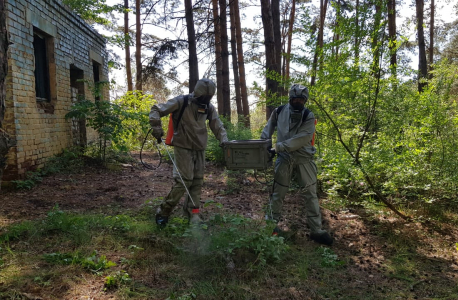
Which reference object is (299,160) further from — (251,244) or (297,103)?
(251,244)

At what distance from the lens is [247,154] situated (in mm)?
4039

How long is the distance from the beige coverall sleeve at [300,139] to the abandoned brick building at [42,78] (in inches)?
197

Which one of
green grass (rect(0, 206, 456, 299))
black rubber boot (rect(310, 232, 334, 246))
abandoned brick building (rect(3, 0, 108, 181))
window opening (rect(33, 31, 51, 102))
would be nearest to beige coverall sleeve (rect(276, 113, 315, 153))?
green grass (rect(0, 206, 456, 299))

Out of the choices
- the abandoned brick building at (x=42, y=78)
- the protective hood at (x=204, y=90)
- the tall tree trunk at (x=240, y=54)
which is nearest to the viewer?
the protective hood at (x=204, y=90)

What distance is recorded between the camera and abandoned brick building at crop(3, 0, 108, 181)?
21.0 feet

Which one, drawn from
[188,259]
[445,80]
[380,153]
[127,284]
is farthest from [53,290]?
[445,80]

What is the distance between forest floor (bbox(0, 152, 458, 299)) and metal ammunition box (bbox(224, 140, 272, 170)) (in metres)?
1.12

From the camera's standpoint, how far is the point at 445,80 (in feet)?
Answer: 20.1

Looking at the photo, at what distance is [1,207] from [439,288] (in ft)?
19.6

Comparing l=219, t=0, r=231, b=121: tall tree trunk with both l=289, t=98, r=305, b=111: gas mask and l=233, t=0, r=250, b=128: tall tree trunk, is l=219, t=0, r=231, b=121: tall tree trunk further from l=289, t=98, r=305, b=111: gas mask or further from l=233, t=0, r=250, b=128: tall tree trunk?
l=289, t=98, r=305, b=111: gas mask

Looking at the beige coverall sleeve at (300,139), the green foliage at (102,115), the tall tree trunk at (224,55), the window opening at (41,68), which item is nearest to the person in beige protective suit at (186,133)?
the beige coverall sleeve at (300,139)

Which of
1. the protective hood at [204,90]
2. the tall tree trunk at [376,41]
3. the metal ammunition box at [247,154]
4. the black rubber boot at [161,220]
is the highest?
the tall tree trunk at [376,41]

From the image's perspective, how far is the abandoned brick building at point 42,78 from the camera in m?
6.39

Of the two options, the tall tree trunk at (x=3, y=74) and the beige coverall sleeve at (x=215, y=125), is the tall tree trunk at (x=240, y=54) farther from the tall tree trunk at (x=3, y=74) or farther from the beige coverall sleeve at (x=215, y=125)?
the tall tree trunk at (x=3, y=74)
